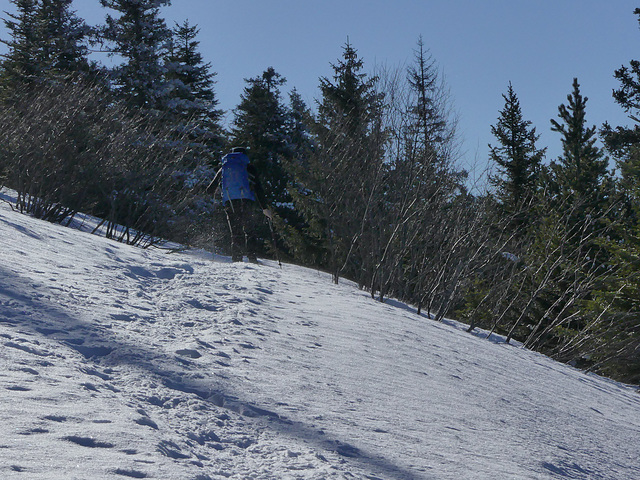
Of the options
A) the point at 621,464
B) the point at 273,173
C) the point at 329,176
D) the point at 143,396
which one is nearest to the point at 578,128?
the point at 273,173

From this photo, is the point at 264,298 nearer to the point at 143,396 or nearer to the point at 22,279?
the point at 22,279

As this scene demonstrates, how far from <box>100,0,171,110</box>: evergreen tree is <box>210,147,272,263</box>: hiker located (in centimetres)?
1536

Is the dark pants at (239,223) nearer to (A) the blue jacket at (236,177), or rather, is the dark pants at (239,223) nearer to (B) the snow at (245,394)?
(A) the blue jacket at (236,177)

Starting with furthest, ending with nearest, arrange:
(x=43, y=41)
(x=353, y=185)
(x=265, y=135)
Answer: (x=265, y=135)
(x=43, y=41)
(x=353, y=185)

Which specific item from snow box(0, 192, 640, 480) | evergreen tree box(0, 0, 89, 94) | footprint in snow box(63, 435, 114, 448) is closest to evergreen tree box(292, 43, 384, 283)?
snow box(0, 192, 640, 480)

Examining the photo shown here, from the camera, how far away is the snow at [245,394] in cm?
212

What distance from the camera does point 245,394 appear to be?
284cm

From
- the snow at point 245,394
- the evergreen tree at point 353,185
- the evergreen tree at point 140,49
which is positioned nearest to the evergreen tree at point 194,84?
the evergreen tree at point 140,49

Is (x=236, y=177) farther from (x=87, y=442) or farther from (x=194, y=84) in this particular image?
(x=194, y=84)

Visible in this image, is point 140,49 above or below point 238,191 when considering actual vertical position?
above

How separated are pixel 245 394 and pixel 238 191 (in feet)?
21.3

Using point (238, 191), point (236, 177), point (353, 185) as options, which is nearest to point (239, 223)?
point (238, 191)

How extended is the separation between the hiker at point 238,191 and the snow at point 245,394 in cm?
361

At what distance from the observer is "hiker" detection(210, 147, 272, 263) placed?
9.03 metres
